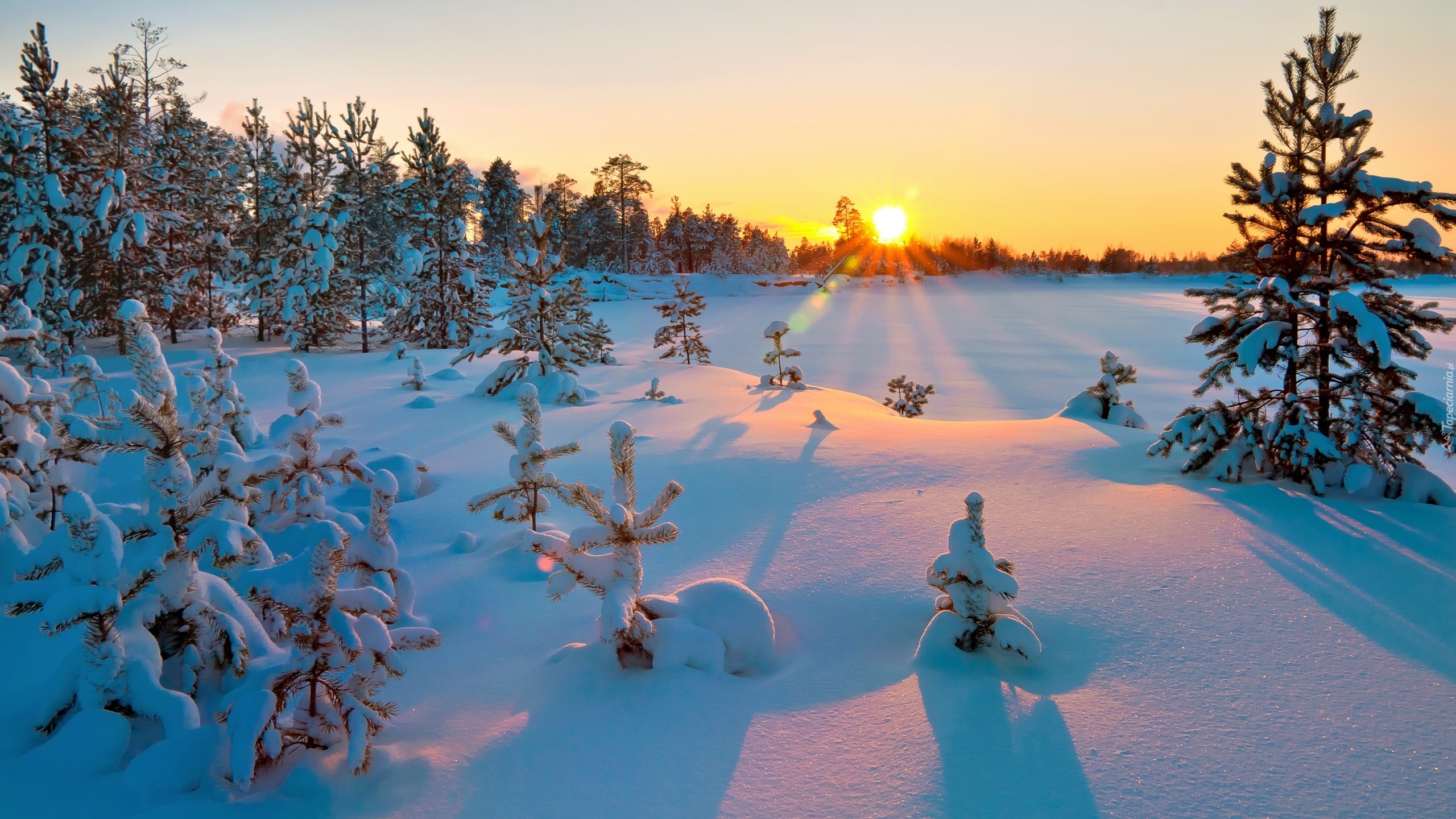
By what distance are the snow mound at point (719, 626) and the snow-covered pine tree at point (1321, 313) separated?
5216mm

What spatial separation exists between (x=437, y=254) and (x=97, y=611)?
23.3m

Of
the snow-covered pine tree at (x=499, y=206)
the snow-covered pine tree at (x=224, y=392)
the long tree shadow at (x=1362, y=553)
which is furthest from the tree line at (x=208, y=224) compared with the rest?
the snow-covered pine tree at (x=499, y=206)

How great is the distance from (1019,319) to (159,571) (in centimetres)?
3887

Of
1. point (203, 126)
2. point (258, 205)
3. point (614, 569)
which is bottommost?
point (614, 569)

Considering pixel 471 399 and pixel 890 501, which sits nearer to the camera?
pixel 890 501

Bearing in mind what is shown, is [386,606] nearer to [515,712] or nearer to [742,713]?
[515,712]

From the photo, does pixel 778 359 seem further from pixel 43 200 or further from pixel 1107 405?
pixel 43 200

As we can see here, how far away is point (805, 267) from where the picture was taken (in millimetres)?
108188

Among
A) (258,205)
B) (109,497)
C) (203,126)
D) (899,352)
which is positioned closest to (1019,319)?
(899,352)

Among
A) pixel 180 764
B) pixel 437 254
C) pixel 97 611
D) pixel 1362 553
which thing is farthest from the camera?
pixel 437 254

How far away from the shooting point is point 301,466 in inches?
178

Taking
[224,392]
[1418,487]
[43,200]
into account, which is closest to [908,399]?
[1418,487]

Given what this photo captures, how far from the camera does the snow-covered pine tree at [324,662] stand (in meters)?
2.55

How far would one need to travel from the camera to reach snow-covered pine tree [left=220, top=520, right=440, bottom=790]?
8.37ft
